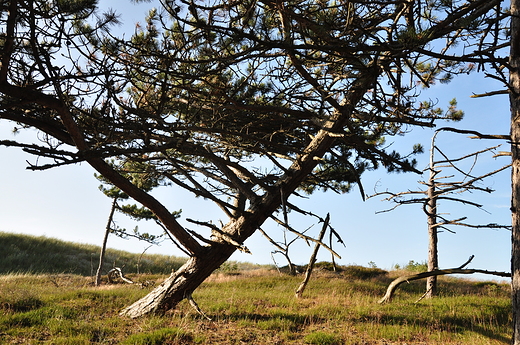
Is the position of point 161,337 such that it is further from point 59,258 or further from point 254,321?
point 59,258

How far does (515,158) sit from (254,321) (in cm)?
513

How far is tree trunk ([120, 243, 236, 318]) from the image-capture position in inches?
271

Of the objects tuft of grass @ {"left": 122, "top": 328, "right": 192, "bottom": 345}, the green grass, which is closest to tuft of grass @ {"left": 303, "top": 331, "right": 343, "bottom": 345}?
tuft of grass @ {"left": 122, "top": 328, "right": 192, "bottom": 345}

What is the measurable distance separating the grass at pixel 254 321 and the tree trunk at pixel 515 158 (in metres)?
2.64

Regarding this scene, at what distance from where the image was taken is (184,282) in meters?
7.06

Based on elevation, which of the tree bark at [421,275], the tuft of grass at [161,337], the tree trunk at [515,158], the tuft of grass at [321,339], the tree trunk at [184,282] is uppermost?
the tree trunk at [515,158]

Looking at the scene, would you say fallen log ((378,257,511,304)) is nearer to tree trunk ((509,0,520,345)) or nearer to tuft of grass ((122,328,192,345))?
tree trunk ((509,0,520,345))

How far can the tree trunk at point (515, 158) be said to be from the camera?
13.8 ft

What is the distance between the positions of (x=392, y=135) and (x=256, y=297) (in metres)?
5.42

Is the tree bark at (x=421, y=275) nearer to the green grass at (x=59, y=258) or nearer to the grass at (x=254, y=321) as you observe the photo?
the grass at (x=254, y=321)

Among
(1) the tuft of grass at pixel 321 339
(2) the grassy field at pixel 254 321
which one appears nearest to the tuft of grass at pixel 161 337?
(2) the grassy field at pixel 254 321

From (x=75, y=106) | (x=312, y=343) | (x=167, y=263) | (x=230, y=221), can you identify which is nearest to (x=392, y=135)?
(x=230, y=221)

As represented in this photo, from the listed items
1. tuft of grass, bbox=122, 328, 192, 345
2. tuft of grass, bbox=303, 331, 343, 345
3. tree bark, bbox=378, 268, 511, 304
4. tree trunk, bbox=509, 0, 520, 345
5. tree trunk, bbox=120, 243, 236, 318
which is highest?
tree trunk, bbox=509, 0, 520, 345

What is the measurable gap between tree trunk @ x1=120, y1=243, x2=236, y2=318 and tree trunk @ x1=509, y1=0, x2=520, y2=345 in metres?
4.35
